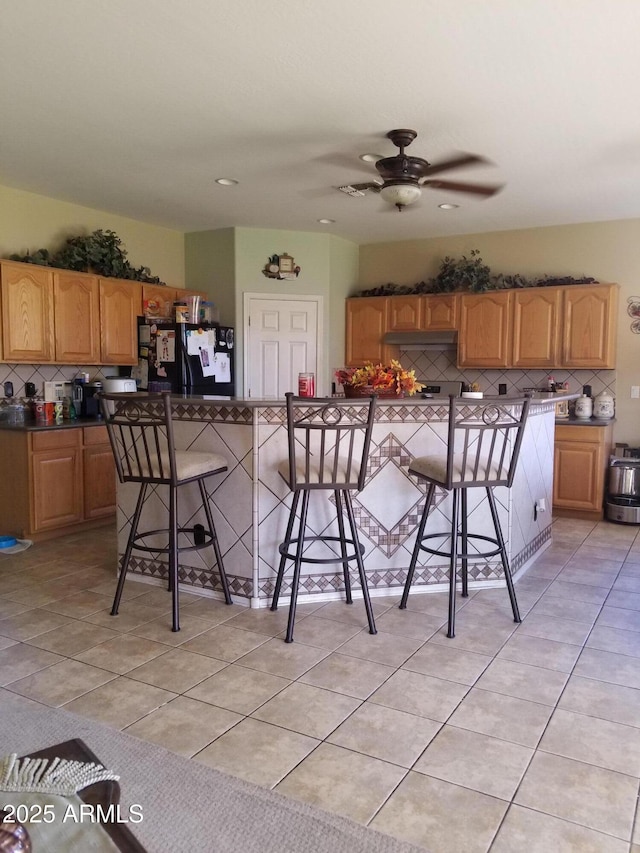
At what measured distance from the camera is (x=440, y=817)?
1.76m

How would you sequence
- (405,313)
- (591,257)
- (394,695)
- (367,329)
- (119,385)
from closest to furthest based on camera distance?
(394,695) < (119,385) < (591,257) < (405,313) < (367,329)

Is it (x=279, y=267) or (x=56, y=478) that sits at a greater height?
(x=279, y=267)

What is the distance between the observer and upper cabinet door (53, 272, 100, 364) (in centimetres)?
489

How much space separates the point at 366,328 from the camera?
21.6 feet

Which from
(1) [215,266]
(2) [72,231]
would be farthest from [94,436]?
(1) [215,266]

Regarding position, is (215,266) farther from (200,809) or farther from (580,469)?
(200,809)

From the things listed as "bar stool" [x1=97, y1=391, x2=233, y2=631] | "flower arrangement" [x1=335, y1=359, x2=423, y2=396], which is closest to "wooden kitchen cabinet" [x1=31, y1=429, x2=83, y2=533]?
"bar stool" [x1=97, y1=391, x2=233, y2=631]

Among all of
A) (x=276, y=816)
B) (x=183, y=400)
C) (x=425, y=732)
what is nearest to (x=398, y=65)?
(x=183, y=400)

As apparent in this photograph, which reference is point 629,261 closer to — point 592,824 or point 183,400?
point 183,400

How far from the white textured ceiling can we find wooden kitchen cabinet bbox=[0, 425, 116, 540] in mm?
1900

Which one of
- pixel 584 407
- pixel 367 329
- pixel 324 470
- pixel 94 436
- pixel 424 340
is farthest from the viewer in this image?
pixel 367 329

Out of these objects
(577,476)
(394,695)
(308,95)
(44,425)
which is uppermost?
(308,95)

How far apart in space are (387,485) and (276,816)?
1.92 m

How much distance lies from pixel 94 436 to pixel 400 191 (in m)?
2.95
